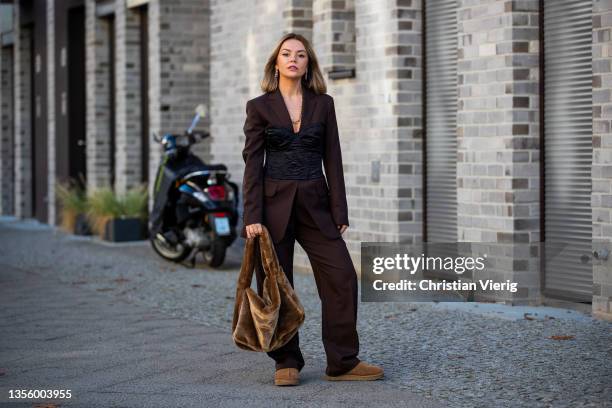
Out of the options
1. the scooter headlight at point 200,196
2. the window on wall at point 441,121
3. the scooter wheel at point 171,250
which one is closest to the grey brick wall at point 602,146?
the window on wall at point 441,121

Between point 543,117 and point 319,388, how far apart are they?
3.77 metres

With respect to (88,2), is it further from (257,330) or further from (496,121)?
(257,330)

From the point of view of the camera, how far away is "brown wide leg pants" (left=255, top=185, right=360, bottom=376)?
6.93 m

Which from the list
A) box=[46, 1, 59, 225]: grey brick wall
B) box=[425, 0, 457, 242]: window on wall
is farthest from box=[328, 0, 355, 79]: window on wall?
box=[46, 1, 59, 225]: grey brick wall

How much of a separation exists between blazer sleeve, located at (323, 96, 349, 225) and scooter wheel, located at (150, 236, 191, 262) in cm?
641

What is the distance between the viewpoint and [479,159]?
10000 mm

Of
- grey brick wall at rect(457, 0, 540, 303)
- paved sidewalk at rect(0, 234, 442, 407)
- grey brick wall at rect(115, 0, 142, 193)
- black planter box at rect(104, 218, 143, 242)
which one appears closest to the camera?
paved sidewalk at rect(0, 234, 442, 407)

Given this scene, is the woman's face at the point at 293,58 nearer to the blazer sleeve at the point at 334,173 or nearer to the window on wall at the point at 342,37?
the blazer sleeve at the point at 334,173

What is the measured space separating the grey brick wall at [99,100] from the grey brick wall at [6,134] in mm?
6007

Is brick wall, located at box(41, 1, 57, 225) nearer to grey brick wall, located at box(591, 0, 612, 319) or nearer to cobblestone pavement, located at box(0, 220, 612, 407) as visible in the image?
cobblestone pavement, located at box(0, 220, 612, 407)

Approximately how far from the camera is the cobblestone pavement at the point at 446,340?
6609mm

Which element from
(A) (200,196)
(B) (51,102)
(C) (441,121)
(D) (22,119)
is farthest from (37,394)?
(D) (22,119)

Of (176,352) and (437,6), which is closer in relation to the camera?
(176,352)

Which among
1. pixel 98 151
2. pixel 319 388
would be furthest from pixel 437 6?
pixel 98 151
